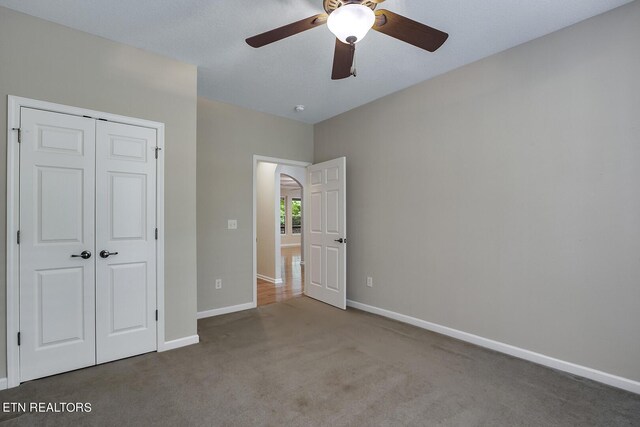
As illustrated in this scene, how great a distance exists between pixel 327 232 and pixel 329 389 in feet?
7.78

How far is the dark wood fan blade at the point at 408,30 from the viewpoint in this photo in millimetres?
1747

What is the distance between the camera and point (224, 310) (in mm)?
3945

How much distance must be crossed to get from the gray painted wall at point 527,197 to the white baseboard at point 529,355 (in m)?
0.05

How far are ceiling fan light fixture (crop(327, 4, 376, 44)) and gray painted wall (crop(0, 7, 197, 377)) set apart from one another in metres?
1.92

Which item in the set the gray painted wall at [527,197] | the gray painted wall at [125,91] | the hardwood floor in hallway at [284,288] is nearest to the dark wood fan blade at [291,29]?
the gray painted wall at [125,91]

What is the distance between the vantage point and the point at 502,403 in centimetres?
204

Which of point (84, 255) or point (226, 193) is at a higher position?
point (226, 193)

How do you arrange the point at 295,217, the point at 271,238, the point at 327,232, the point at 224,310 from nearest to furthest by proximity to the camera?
the point at 224,310 < the point at 327,232 < the point at 271,238 < the point at 295,217

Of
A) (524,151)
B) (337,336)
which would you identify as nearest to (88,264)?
(337,336)

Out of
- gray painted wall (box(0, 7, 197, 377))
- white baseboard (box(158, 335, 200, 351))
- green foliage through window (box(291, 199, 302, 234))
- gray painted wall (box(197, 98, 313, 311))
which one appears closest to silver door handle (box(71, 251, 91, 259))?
gray painted wall (box(0, 7, 197, 377))

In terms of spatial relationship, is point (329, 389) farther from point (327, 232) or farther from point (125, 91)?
point (125, 91)

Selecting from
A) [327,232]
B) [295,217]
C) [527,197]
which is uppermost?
[527,197]

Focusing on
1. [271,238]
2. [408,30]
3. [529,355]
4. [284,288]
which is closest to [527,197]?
[529,355]

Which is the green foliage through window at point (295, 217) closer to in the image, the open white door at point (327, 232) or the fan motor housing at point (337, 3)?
the open white door at point (327, 232)
